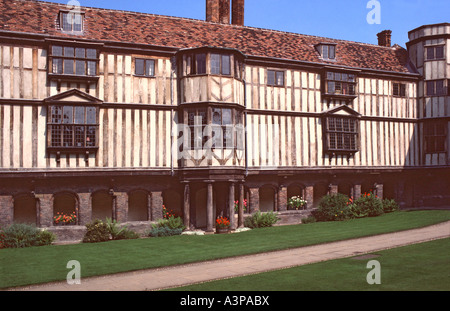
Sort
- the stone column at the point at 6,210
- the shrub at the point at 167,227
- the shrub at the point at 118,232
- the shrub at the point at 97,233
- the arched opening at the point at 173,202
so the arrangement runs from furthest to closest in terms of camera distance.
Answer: the arched opening at the point at 173,202 → the shrub at the point at 167,227 → the shrub at the point at 118,232 → the shrub at the point at 97,233 → the stone column at the point at 6,210

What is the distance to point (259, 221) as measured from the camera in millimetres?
23859

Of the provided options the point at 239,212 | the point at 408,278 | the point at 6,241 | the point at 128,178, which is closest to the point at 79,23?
the point at 128,178

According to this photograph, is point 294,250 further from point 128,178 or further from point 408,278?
point 128,178

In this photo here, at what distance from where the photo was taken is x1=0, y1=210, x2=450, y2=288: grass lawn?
13578 millimetres

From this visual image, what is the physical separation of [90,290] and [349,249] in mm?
8793

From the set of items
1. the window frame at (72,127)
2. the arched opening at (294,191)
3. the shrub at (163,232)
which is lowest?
the shrub at (163,232)

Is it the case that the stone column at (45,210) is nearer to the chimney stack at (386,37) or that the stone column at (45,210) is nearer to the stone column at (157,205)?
the stone column at (157,205)

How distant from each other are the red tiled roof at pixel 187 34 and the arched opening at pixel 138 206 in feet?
26.9

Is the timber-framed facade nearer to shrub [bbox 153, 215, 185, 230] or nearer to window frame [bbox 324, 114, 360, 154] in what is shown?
window frame [bbox 324, 114, 360, 154]

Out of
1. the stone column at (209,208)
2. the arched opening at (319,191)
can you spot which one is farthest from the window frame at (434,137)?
the stone column at (209,208)

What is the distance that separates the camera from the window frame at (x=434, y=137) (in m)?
28.9

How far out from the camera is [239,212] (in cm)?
2336

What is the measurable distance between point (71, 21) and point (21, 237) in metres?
11.0
